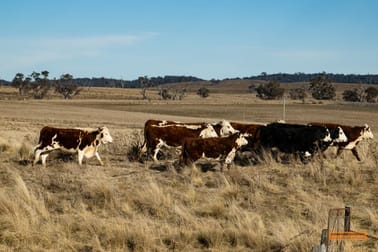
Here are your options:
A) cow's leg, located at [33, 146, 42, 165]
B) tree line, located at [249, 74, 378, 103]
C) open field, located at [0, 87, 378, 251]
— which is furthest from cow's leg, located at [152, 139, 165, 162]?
tree line, located at [249, 74, 378, 103]

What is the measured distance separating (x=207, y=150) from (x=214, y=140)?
1.31 ft

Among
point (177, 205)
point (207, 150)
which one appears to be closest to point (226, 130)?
point (207, 150)

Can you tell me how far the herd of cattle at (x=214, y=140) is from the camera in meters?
14.3

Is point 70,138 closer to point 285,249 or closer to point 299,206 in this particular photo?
point 299,206

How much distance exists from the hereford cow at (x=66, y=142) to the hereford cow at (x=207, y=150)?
2.50 m

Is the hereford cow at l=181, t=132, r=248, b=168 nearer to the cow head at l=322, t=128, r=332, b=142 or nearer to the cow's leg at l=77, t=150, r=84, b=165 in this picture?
the cow's leg at l=77, t=150, r=84, b=165

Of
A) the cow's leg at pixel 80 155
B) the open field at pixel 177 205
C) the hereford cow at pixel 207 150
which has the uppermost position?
the hereford cow at pixel 207 150

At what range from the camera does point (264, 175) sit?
13344mm

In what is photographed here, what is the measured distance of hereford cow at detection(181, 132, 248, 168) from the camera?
14148mm

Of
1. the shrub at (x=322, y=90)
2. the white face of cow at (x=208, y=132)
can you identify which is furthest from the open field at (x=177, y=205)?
the shrub at (x=322, y=90)

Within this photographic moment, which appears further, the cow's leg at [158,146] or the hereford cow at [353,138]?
the hereford cow at [353,138]

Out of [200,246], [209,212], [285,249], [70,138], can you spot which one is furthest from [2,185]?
[285,249]

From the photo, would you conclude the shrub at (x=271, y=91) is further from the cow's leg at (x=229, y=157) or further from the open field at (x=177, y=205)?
the cow's leg at (x=229, y=157)

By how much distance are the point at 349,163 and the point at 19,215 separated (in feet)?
31.6
